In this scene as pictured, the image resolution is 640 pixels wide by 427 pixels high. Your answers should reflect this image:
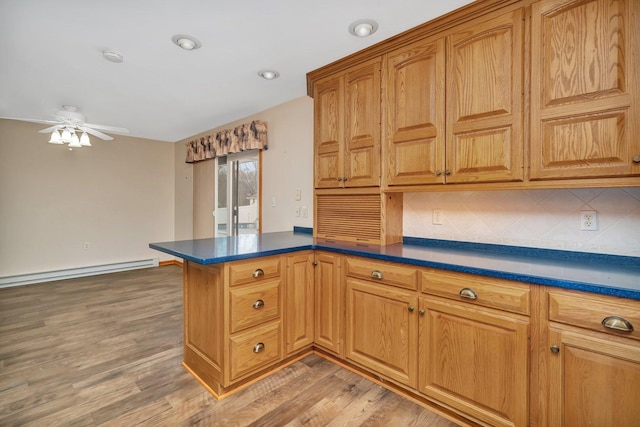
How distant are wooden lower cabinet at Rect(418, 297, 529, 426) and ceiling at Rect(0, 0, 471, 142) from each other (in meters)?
1.79

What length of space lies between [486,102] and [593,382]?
4.73 feet

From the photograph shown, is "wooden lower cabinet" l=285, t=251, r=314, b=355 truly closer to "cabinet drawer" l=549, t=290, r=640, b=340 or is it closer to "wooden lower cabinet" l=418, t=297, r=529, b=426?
"wooden lower cabinet" l=418, t=297, r=529, b=426

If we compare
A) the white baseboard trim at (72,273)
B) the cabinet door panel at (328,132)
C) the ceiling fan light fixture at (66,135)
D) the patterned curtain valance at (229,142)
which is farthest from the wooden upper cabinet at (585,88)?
the white baseboard trim at (72,273)

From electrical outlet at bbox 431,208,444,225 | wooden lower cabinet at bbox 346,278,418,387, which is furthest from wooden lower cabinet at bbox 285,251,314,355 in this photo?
electrical outlet at bbox 431,208,444,225

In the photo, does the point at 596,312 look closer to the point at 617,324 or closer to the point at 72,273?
the point at 617,324

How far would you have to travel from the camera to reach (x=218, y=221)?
190 inches

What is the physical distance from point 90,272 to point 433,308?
18.4ft

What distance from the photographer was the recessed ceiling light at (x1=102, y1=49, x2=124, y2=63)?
7.47 ft

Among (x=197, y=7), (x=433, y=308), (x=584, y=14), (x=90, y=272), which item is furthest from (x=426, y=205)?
(x=90, y=272)

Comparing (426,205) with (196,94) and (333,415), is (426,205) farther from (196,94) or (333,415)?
(196,94)

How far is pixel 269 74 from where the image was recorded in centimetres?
267

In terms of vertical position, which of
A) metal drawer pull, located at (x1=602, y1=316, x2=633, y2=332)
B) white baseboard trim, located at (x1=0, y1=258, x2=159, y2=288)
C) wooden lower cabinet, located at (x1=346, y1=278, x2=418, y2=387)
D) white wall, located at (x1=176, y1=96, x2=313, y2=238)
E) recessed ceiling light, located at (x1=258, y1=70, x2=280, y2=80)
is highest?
recessed ceiling light, located at (x1=258, y1=70, x2=280, y2=80)

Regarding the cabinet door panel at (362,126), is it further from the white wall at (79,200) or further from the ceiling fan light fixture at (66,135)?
the white wall at (79,200)

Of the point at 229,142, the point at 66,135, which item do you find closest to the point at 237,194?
the point at 229,142
